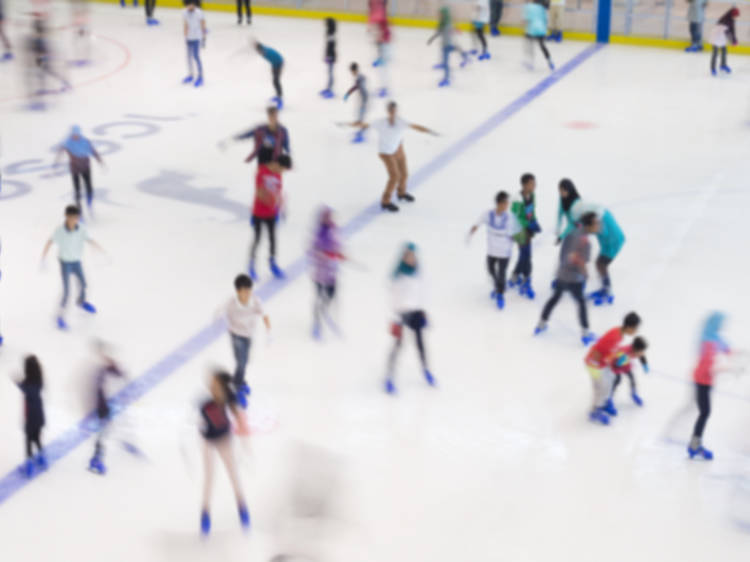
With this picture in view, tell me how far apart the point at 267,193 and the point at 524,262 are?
8.93ft

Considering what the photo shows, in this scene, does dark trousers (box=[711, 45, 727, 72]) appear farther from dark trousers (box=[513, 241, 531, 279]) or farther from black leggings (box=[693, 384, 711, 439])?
black leggings (box=[693, 384, 711, 439])

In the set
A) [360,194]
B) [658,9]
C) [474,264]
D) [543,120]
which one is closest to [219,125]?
[360,194]

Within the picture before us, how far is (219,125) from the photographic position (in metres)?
16.4

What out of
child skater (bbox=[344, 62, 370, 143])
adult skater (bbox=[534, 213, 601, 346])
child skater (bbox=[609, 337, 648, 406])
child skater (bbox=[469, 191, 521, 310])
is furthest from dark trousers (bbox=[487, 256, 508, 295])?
child skater (bbox=[344, 62, 370, 143])

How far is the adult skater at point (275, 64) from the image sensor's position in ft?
53.8

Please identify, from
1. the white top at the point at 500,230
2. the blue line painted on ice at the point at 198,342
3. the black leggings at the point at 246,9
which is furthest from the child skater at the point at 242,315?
the black leggings at the point at 246,9

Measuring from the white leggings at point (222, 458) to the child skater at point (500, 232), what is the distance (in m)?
3.79

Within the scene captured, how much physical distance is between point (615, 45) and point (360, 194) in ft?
35.6

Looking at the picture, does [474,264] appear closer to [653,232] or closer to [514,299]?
[514,299]

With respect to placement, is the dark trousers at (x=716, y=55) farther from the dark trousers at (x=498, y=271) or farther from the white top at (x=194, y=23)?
the dark trousers at (x=498, y=271)

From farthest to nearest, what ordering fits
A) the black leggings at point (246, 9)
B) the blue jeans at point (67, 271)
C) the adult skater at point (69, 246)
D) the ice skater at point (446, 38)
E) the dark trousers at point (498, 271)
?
the black leggings at point (246, 9), the ice skater at point (446, 38), the dark trousers at point (498, 271), the blue jeans at point (67, 271), the adult skater at point (69, 246)

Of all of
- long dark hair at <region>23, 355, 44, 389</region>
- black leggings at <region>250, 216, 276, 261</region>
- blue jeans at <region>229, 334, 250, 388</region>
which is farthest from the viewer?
black leggings at <region>250, 216, 276, 261</region>

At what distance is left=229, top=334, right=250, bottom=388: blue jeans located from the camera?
26.9 feet

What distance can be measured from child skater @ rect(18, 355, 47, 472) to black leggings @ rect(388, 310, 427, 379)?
9.30 feet
